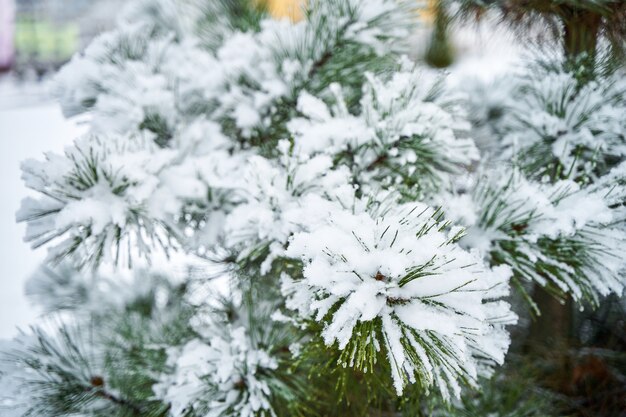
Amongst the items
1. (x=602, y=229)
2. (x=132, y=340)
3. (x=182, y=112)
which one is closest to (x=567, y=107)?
(x=602, y=229)

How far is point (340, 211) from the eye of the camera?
310mm

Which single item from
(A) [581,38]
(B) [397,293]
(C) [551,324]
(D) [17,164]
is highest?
(D) [17,164]

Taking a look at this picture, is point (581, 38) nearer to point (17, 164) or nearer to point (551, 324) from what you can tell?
point (551, 324)

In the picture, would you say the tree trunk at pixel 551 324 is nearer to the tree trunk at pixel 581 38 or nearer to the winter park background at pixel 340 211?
the winter park background at pixel 340 211

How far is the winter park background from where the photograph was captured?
29 centimetres

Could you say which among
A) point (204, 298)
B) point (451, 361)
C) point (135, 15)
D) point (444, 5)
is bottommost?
point (451, 361)

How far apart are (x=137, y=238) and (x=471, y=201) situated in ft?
0.96

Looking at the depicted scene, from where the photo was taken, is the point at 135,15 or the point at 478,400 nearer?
the point at 478,400

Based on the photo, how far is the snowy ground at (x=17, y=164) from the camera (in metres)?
1.11

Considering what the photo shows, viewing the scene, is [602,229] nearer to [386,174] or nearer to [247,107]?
[386,174]

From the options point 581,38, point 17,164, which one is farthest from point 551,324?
point 17,164

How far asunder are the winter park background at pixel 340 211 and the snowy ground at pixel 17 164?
571mm

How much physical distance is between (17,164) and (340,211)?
4.67ft

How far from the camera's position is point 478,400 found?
20.1 inches
